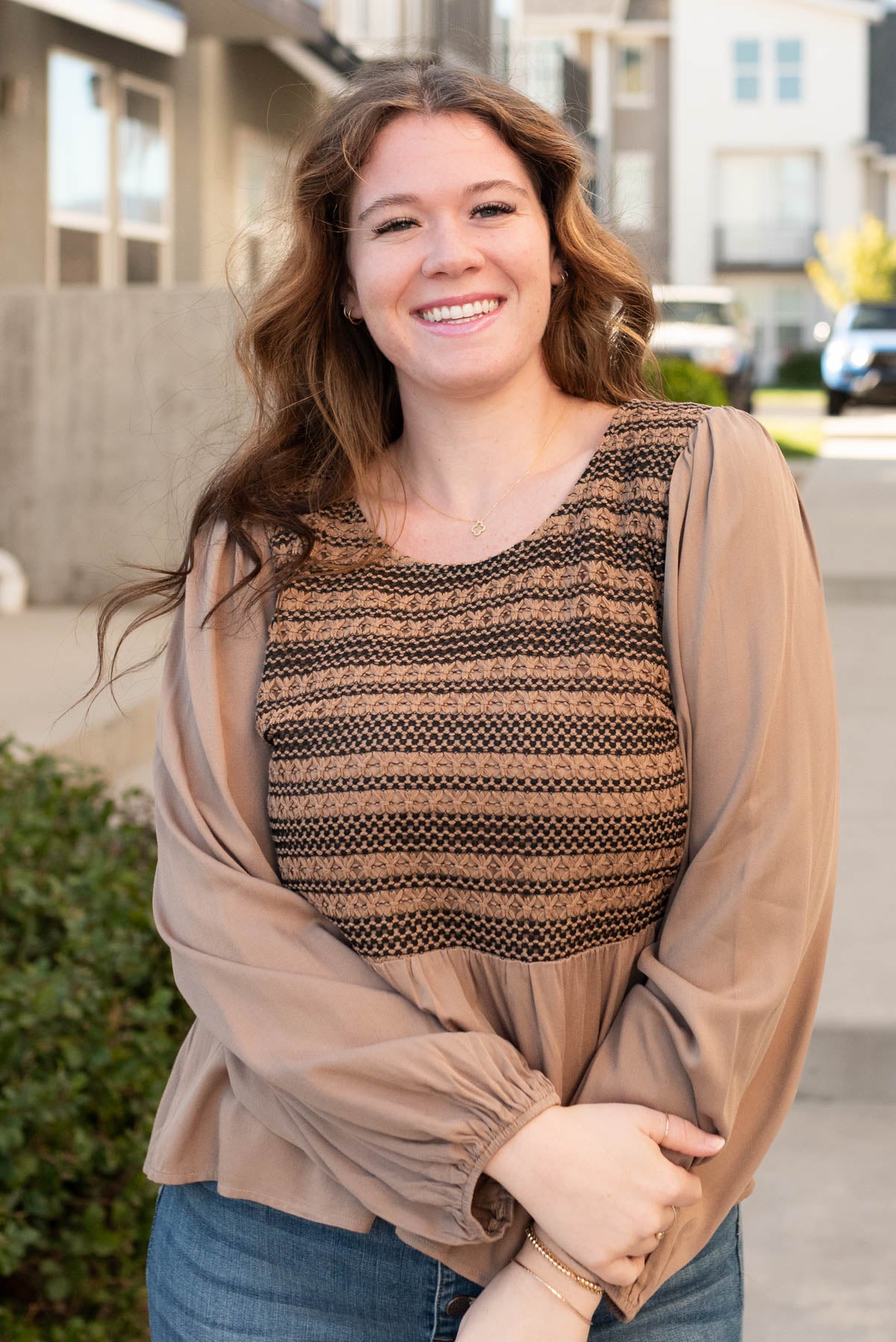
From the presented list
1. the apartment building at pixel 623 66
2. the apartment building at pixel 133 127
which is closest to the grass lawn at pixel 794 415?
the apartment building at pixel 133 127

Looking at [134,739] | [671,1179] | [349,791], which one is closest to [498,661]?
[349,791]

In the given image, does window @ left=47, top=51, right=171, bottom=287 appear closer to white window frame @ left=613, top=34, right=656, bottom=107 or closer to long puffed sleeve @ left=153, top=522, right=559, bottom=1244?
long puffed sleeve @ left=153, top=522, right=559, bottom=1244

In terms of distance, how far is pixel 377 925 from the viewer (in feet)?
6.14

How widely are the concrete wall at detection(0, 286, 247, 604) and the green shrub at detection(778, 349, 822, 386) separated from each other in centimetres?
3182

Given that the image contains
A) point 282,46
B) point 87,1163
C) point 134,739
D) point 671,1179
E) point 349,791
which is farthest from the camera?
point 282,46

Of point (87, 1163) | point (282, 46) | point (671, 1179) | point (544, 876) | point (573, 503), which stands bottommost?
point (87, 1163)

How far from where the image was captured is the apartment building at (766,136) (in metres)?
42.5

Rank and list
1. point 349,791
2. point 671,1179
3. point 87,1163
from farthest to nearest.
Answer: point 87,1163 → point 349,791 → point 671,1179

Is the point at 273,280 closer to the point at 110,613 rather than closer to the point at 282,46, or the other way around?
the point at 110,613

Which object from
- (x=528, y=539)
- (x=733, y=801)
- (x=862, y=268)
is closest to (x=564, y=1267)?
(x=733, y=801)

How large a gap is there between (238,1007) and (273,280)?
1006mm

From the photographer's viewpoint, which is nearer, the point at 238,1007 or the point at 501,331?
the point at 238,1007

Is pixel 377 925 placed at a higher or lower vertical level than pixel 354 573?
lower

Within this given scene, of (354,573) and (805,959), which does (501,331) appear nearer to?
(354,573)
